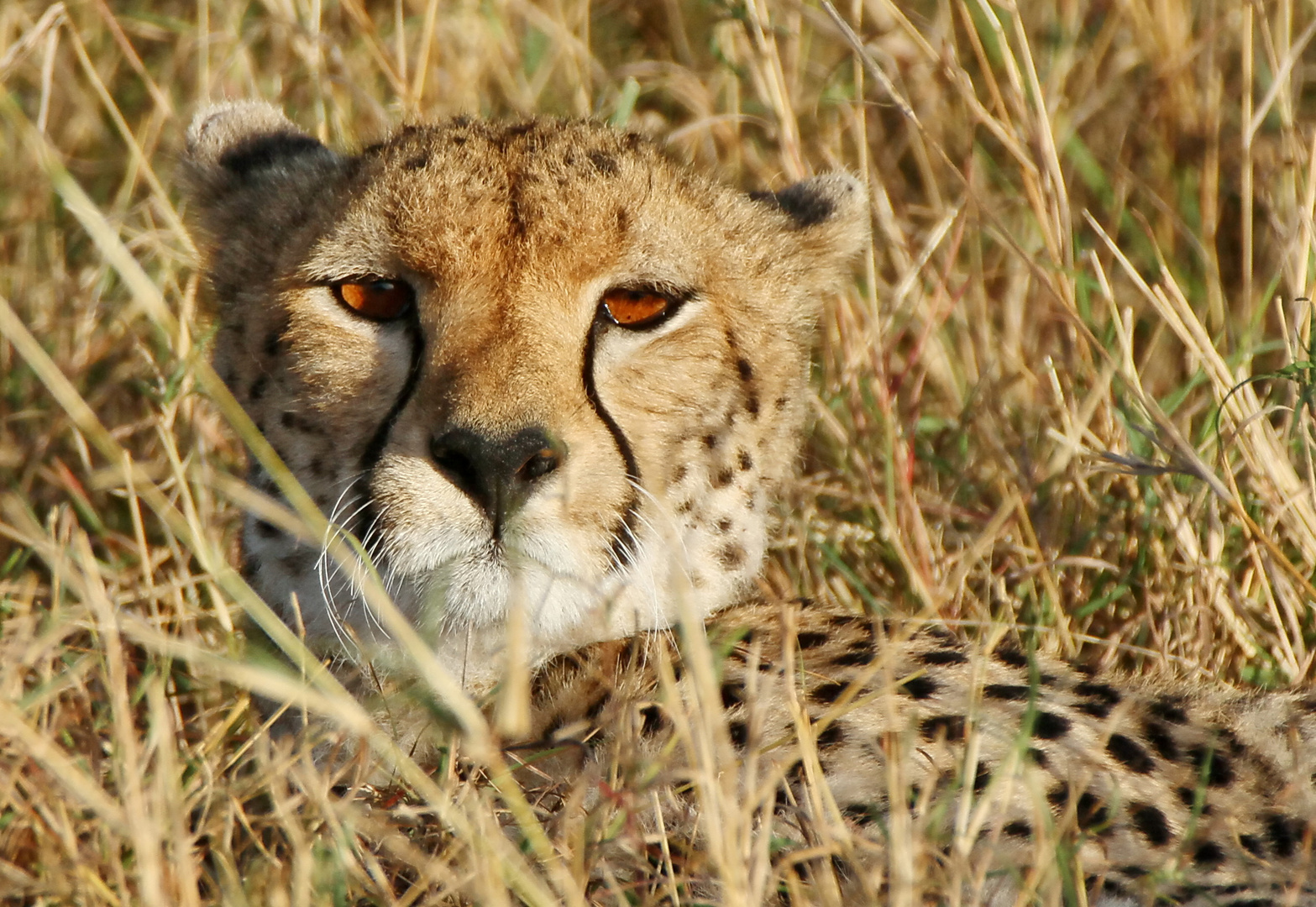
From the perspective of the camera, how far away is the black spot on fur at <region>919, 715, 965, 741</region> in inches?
77.7

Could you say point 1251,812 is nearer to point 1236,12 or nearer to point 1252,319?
point 1252,319

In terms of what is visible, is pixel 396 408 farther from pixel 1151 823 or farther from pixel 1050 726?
pixel 1151 823

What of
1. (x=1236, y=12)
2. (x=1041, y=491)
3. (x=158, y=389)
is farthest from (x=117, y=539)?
(x=1236, y=12)

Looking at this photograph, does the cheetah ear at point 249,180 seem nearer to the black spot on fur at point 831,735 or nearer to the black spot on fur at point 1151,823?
the black spot on fur at point 831,735

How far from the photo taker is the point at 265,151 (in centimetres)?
245

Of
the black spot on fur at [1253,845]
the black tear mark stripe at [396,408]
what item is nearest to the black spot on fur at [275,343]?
the black tear mark stripe at [396,408]

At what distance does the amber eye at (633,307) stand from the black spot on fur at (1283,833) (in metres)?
1.02

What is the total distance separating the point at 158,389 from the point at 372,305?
1.14 metres

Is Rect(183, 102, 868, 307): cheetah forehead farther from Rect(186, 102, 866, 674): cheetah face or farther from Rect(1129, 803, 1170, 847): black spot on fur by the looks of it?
Rect(1129, 803, 1170, 847): black spot on fur

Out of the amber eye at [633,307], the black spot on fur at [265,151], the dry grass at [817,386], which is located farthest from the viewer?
the black spot on fur at [265,151]

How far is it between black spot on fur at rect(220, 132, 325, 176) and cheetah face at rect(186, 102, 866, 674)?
2.1 inches

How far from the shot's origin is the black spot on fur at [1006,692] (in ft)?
6.73

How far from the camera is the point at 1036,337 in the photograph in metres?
3.43

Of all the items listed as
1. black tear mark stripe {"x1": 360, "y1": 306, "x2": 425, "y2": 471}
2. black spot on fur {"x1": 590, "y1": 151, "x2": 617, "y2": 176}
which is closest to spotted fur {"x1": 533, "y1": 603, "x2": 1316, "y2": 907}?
black tear mark stripe {"x1": 360, "y1": 306, "x2": 425, "y2": 471}
